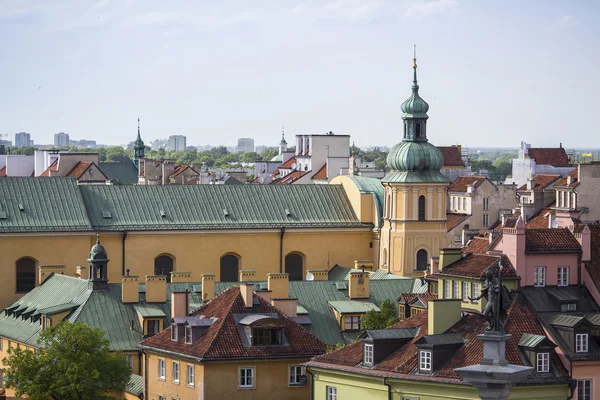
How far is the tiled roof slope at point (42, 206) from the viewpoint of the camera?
302 feet

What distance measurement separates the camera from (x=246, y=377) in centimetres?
6506

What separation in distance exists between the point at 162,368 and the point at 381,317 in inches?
450

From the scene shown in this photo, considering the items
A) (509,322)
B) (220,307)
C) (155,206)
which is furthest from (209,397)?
(155,206)

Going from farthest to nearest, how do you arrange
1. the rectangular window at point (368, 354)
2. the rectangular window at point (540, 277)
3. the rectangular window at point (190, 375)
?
the rectangular window at point (190, 375)
the rectangular window at point (540, 277)
the rectangular window at point (368, 354)

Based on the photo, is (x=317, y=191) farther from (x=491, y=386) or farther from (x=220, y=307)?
(x=491, y=386)

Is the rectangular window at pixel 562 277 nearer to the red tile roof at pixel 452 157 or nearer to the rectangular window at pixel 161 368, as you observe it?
the rectangular window at pixel 161 368

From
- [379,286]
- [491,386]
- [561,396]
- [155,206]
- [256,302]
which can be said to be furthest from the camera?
[155,206]

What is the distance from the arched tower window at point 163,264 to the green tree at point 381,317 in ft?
70.7

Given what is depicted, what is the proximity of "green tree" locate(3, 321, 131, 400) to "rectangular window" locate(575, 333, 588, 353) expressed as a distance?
19.1m

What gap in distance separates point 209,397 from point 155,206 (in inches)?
1323

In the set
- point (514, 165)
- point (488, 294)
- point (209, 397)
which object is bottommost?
point (209, 397)

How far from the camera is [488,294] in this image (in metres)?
44.5

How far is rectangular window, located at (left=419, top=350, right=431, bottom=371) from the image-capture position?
190 feet

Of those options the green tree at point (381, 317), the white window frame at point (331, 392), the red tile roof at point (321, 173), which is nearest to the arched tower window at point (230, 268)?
the green tree at point (381, 317)
